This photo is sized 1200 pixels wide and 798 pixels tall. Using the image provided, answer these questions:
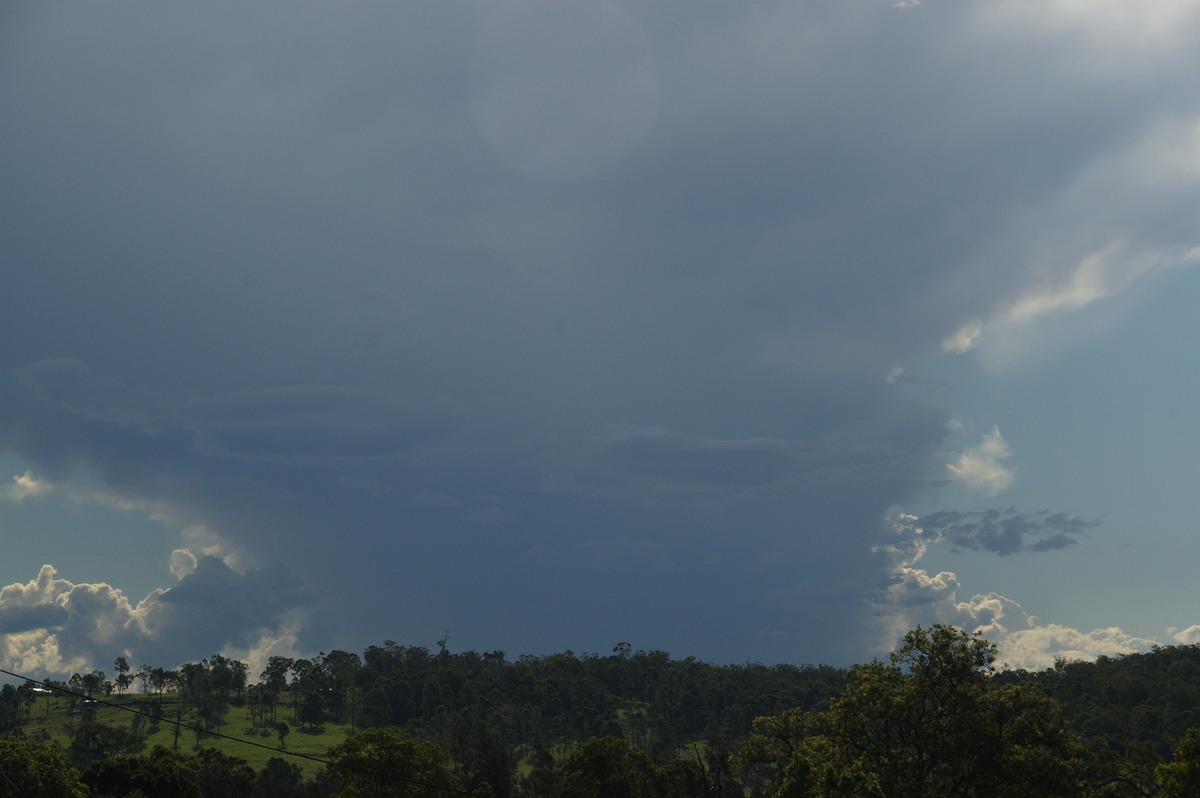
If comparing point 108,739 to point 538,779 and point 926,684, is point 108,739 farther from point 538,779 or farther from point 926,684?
point 926,684

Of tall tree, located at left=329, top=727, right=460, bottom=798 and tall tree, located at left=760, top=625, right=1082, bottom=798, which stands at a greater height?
tall tree, located at left=760, top=625, right=1082, bottom=798

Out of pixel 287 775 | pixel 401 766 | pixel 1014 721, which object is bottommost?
pixel 287 775

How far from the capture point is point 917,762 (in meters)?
55.4

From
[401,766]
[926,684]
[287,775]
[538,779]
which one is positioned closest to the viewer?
[926,684]

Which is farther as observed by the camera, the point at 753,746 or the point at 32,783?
the point at 753,746

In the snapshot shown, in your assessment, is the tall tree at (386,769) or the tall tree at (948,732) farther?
the tall tree at (386,769)

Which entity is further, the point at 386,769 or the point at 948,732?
the point at 386,769

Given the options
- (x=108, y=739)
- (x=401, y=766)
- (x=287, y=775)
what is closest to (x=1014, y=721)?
(x=401, y=766)

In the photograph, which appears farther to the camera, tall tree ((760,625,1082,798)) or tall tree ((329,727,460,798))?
tall tree ((329,727,460,798))

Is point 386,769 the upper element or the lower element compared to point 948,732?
lower

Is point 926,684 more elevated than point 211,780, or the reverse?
point 926,684

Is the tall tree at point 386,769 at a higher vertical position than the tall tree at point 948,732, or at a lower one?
lower

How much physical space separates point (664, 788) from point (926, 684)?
38.3 m

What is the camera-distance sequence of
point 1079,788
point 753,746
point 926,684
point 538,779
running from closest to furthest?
point 1079,788 → point 926,684 → point 753,746 → point 538,779
